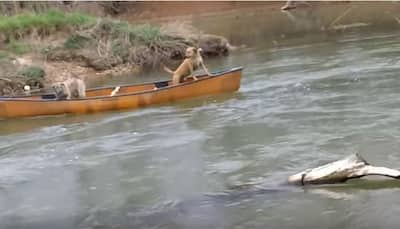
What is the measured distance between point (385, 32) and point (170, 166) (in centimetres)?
1581

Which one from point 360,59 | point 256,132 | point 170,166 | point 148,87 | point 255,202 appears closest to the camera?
point 255,202

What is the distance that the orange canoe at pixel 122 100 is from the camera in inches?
611

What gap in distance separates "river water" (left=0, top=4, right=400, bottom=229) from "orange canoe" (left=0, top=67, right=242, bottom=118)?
0.20 meters

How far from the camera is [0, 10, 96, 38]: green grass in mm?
24250

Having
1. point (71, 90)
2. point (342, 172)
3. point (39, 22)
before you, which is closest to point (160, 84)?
point (71, 90)

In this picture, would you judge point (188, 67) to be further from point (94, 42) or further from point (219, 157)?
point (94, 42)

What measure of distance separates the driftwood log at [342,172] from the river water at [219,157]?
14 cm

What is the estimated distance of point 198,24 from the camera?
34375 millimetres

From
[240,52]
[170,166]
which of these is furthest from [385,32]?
[170,166]

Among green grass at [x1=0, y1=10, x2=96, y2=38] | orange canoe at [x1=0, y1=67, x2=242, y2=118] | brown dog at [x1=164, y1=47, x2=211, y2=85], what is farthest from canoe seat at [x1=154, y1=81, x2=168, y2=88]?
green grass at [x1=0, y1=10, x2=96, y2=38]

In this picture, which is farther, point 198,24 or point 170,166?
point 198,24

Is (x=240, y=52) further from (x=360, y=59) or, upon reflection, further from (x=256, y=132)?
(x=256, y=132)

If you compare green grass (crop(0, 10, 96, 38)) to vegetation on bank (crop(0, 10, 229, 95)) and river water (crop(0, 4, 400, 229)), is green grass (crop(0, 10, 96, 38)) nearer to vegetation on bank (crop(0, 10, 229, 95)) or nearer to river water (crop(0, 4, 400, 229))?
vegetation on bank (crop(0, 10, 229, 95))

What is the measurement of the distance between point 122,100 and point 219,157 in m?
5.15
